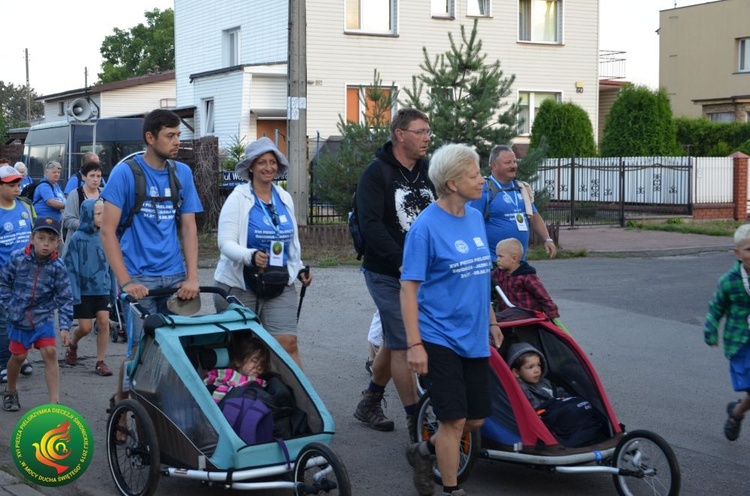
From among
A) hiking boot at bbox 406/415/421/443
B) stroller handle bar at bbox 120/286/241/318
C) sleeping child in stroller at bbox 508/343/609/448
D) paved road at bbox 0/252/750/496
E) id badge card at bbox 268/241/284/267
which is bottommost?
paved road at bbox 0/252/750/496

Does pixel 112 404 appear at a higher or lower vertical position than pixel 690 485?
higher

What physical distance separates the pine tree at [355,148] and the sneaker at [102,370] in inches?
350

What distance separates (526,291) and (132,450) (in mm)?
2909

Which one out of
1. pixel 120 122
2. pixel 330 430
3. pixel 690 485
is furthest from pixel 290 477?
pixel 120 122

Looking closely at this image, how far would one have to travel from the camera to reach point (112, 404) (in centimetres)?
609

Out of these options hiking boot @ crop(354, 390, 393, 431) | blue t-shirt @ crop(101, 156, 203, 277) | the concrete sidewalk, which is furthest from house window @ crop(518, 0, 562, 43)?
blue t-shirt @ crop(101, 156, 203, 277)

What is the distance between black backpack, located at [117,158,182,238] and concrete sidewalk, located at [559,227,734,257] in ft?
45.7

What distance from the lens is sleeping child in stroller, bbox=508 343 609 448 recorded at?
224 inches

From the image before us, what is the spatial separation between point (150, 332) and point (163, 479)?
3.36 feet

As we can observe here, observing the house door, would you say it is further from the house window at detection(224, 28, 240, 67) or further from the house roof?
the house roof

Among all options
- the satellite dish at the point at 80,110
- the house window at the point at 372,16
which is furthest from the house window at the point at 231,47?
the satellite dish at the point at 80,110

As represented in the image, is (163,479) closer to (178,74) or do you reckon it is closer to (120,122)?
(120,122)

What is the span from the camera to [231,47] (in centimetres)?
3412

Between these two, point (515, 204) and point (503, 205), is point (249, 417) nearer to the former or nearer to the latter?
point (503, 205)
